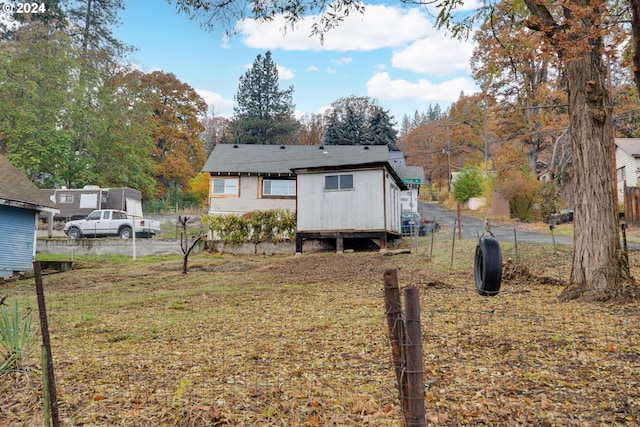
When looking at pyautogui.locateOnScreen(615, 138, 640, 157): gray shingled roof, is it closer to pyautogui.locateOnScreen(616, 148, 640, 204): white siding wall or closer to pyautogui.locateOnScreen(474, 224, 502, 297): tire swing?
pyautogui.locateOnScreen(616, 148, 640, 204): white siding wall

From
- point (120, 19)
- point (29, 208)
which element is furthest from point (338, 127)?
point (29, 208)

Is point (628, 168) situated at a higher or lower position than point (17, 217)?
higher

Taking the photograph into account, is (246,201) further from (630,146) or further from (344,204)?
(630,146)

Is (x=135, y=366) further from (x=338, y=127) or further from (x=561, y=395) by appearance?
(x=338, y=127)

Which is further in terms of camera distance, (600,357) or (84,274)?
(84,274)

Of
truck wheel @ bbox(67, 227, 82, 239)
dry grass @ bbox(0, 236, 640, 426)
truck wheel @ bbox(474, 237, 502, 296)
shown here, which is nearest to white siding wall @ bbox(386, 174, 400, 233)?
dry grass @ bbox(0, 236, 640, 426)

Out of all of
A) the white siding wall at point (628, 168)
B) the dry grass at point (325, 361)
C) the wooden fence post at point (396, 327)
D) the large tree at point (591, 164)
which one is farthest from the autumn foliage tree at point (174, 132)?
the wooden fence post at point (396, 327)

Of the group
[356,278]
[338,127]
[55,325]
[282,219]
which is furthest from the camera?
[338,127]

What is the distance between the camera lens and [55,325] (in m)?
6.42

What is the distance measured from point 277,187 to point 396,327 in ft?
76.1

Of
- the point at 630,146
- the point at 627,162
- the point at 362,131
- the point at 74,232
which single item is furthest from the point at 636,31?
the point at 362,131

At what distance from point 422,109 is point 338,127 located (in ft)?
226

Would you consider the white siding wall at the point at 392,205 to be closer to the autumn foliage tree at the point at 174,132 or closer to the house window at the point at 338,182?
the house window at the point at 338,182

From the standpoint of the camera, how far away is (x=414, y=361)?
227cm
